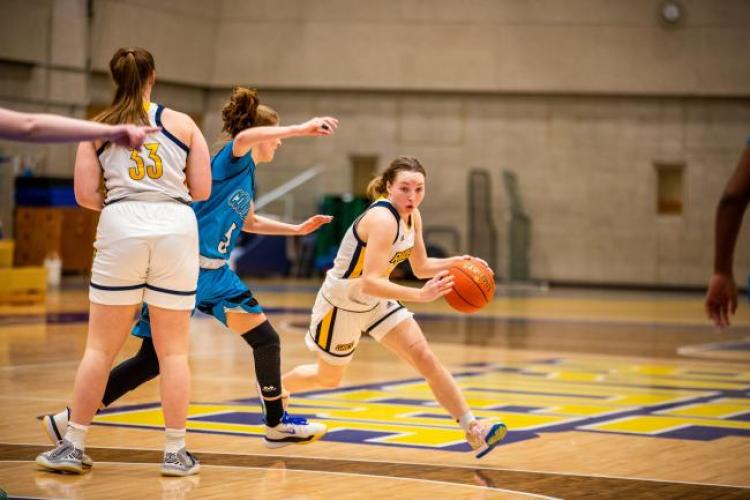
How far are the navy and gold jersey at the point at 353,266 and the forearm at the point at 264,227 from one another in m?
0.33

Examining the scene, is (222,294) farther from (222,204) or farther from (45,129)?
(45,129)

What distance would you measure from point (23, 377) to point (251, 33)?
63.1 ft

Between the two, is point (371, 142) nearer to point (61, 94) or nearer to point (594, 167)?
point (594, 167)

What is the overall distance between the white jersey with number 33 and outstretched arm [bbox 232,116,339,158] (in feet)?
1.40

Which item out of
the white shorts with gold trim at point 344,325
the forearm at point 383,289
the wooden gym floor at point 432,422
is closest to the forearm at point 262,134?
the forearm at point 383,289

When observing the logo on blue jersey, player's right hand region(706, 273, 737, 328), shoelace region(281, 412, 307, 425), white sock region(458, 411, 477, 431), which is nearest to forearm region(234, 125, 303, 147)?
the logo on blue jersey

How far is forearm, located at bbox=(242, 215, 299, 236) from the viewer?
22.9ft

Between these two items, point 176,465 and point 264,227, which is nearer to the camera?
point 176,465

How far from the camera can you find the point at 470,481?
6.02 m

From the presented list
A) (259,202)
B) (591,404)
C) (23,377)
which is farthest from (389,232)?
(259,202)

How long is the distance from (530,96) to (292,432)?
22.2 metres

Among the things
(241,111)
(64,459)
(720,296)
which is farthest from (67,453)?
(720,296)

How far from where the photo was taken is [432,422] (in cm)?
813

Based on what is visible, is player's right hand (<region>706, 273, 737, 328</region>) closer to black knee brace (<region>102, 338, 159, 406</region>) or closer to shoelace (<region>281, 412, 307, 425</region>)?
shoelace (<region>281, 412, 307, 425</region>)
